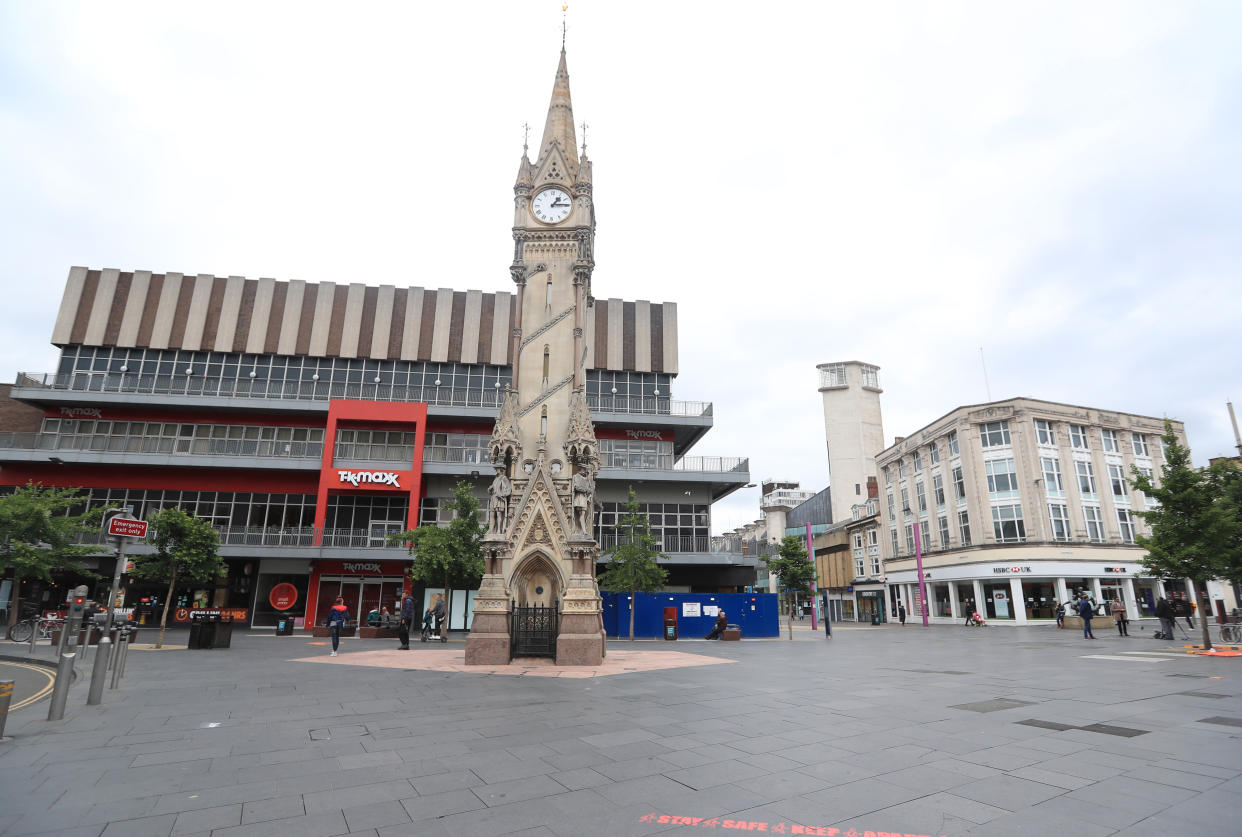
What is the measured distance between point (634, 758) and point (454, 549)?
2457 cm

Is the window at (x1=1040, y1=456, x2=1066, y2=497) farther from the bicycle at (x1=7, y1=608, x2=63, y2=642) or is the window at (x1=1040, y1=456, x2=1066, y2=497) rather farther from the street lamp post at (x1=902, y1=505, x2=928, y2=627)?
the bicycle at (x1=7, y1=608, x2=63, y2=642)

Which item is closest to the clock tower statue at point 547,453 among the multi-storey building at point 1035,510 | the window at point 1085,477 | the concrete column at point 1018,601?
the concrete column at point 1018,601

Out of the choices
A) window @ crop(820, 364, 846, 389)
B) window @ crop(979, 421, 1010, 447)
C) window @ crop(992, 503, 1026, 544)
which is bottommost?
window @ crop(992, 503, 1026, 544)

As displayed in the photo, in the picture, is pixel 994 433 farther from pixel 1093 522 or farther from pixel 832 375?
pixel 832 375

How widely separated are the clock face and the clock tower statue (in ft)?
0.13

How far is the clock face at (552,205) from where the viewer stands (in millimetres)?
23406

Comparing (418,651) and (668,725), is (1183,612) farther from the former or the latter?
(418,651)

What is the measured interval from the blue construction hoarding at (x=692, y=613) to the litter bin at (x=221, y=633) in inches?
673

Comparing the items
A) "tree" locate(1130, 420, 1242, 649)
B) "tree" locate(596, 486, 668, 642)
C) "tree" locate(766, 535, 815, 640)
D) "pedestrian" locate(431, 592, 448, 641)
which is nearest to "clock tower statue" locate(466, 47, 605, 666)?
"pedestrian" locate(431, 592, 448, 641)

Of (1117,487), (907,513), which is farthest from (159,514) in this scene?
(1117,487)

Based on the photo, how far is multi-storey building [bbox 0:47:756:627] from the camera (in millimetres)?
39781

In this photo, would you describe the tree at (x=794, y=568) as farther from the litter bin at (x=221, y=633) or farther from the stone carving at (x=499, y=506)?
the litter bin at (x=221, y=633)

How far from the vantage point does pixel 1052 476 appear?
156ft

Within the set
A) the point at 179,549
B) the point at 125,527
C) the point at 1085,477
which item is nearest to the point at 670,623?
the point at 179,549
